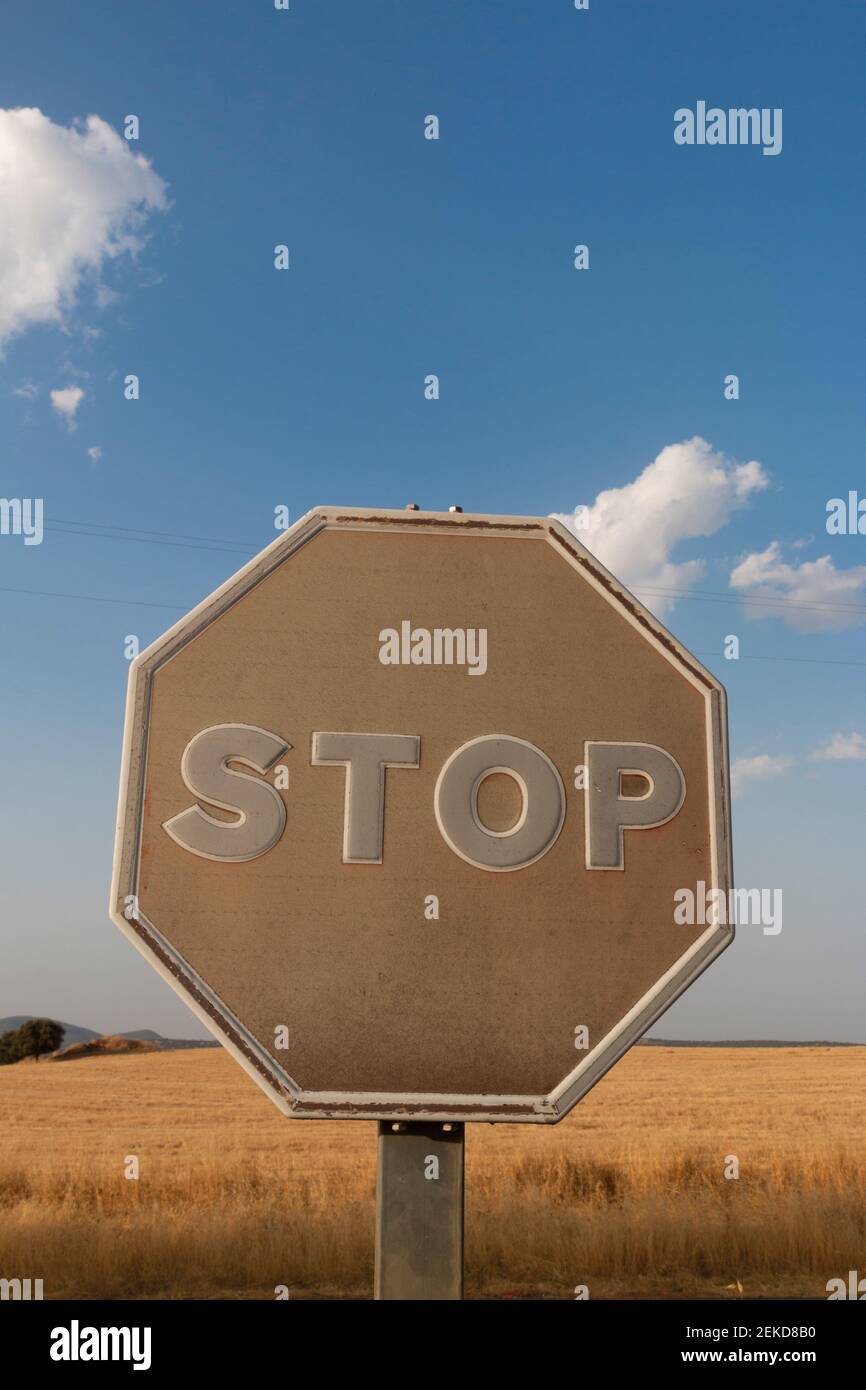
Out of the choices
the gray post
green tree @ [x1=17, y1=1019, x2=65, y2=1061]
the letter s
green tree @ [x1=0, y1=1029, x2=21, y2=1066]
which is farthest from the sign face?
green tree @ [x1=0, y1=1029, x2=21, y2=1066]

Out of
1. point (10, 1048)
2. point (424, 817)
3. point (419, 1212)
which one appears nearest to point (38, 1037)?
point (10, 1048)

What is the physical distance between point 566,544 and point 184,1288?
658 centimetres

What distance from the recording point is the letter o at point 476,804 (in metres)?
4.32

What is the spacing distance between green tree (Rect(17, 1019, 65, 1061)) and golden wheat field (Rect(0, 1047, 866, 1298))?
37.6m

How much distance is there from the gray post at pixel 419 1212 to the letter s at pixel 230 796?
128cm

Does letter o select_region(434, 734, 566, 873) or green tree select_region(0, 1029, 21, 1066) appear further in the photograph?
green tree select_region(0, 1029, 21, 1066)

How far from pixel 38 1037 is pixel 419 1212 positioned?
5961 cm

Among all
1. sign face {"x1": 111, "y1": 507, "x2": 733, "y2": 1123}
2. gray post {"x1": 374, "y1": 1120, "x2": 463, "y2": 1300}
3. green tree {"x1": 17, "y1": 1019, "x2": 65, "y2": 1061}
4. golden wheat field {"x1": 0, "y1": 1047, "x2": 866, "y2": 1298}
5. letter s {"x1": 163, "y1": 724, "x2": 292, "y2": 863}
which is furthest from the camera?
green tree {"x1": 17, "y1": 1019, "x2": 65, "y2": 1061}

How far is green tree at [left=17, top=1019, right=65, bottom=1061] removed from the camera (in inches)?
2233

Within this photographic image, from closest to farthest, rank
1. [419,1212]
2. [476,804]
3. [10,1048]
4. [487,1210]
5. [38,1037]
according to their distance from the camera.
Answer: [419,1212] < [476,804] < [487,1210] < [38,1037] < [10,1048]

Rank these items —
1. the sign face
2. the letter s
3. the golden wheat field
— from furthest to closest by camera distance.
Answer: the golden wheat field
the letter s
the sign face

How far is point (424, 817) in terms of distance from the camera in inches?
171

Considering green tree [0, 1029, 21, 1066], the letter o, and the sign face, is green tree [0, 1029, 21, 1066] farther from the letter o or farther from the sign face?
the letter o

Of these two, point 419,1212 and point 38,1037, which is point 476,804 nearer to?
point 419,1212
